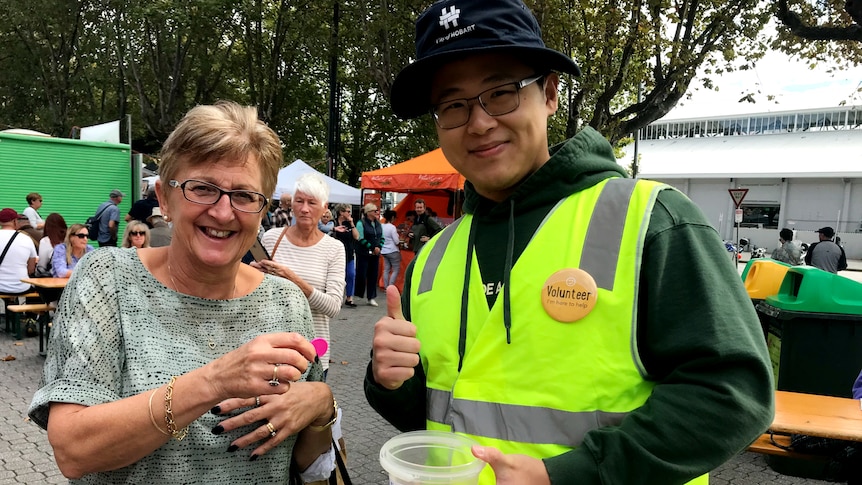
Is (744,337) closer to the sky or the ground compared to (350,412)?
closer to the sky

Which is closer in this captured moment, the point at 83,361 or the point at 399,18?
the point at 83,361

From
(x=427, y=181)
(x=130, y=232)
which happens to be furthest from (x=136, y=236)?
(x=427, y=181)

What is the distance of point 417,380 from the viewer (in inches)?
61.6

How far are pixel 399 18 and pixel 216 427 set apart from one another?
1340 centimetres

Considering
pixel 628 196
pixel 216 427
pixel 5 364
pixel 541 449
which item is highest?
pixel 628 196

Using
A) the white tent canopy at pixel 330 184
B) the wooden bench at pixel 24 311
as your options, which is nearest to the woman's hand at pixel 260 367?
the wooden bench at pixel 24 311

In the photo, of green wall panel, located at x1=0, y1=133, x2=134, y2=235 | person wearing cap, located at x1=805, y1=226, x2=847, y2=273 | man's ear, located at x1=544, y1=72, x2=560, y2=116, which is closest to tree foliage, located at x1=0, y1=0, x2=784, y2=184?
person wearing cap, located at x1=805, y1=226, x2=847, y2=273

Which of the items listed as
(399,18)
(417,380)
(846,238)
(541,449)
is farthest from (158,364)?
(846,238)

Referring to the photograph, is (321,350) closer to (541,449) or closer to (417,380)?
(417,380)

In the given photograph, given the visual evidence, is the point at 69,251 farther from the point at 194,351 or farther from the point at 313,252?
the point at 194,351

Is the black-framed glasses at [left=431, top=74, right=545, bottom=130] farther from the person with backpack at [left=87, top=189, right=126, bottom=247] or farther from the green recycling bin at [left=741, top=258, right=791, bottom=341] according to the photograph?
the person with backpack at [left=87, top=189, right=126, bottom=247]

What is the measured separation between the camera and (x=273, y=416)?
161cm

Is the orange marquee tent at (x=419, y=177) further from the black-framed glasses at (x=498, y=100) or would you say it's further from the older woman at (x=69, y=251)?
the black-framed glasses at (x=498, y=100)

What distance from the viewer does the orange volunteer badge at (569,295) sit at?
1214mm
